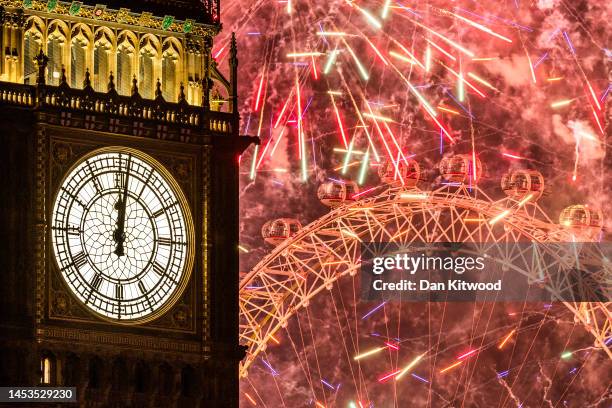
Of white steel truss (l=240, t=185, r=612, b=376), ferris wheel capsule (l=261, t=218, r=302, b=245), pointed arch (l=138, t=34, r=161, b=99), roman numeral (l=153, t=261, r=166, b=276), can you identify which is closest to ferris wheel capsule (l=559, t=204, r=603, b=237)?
white steel truss (l=240, t=185, r=612, b=376)

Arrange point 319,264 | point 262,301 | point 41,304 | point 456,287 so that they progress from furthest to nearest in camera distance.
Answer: point 262,301
point 319,264
point 456,287
point 41,304

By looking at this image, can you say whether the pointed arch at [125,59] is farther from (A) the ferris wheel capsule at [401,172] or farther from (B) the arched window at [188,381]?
(A) the ferris wheel capsule at [401,172]

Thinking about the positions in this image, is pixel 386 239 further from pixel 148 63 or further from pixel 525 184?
pixel 148 63

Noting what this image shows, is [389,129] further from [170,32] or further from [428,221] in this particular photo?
[170,32]

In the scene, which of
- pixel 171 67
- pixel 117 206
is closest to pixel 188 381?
pixel 117 206

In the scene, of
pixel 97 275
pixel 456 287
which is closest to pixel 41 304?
pixel 97 275
